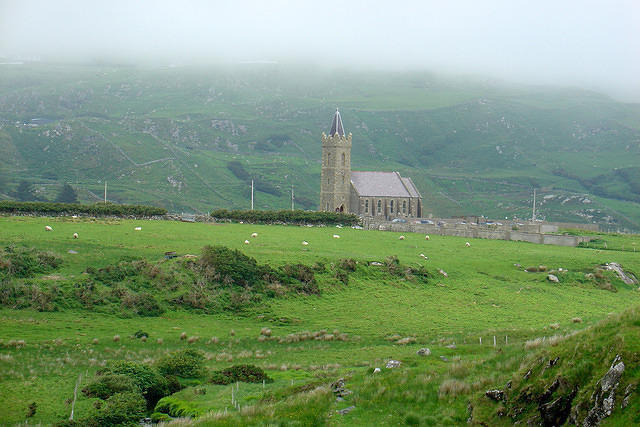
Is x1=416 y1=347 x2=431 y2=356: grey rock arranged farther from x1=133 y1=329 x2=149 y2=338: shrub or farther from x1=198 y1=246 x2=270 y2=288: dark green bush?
x1=198 y1=246 x2=270 y2=288: dark green bush

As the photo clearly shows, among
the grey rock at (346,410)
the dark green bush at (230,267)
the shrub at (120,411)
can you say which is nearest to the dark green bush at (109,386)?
the shrub at (120,411)

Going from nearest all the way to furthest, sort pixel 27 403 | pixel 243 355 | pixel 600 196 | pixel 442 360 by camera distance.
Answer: pixel 27 403, pixel 442 360, pixel 243 355, pixel 600 196

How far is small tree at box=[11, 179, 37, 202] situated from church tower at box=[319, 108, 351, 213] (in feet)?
172

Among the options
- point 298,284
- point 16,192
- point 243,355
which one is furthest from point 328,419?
point 16,192

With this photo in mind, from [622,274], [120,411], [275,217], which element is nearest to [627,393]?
[120,411]

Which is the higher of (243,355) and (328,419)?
(328,419)

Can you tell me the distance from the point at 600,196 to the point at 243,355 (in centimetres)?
18812

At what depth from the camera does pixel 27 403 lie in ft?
71.5

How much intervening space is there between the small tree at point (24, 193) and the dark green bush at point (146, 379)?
104 meters

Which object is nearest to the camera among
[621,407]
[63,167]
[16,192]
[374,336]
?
[621,407]

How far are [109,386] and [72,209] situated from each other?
48869 millimetres

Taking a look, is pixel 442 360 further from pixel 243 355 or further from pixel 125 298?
pixel 125 298

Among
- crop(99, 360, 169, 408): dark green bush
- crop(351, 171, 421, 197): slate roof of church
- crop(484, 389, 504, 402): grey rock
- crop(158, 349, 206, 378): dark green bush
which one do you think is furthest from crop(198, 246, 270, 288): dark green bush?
crop(351, 171, 421, 197): slate roof of church

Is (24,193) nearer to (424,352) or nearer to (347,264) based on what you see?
(347,264)
